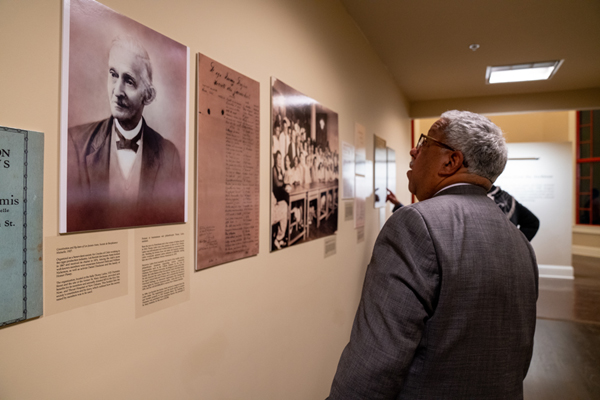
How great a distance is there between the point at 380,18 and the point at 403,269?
3.03 m

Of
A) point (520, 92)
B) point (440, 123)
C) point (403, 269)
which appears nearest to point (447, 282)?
point (403, 269)

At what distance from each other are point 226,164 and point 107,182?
59cm

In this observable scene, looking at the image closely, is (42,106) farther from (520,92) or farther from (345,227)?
(520,92)

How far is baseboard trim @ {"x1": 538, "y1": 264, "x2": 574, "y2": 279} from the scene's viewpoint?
7.85 meters

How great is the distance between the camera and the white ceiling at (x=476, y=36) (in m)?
3.22

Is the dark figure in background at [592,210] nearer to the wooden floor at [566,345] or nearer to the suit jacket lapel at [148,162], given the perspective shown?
the wooden floor at [566,345]

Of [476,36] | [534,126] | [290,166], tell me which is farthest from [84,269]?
[534,126]

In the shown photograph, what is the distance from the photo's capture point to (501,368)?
1150 millimetres

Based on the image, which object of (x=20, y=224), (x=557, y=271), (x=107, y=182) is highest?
(x=107, y=182)

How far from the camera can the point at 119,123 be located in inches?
43.3

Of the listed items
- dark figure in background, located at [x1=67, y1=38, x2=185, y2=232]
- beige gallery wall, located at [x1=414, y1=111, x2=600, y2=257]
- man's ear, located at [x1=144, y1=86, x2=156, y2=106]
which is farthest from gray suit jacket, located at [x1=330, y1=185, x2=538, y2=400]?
beige gallery wall, located at [x1=414, y1=111, x2=600, y2=257]

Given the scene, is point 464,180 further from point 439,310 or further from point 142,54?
point 142,54

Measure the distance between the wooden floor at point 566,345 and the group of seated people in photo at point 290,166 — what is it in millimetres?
2657

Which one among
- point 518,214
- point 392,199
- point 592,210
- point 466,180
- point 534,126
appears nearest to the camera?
point 466,180
